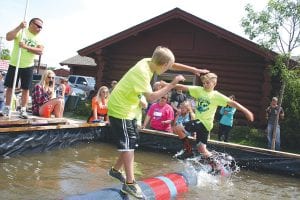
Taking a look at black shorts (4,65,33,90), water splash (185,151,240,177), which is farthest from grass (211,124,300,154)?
black shorts (4,65,33,90)

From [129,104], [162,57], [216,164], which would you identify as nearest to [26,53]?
[129,104]

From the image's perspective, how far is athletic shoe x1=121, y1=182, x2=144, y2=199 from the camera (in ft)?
16.3

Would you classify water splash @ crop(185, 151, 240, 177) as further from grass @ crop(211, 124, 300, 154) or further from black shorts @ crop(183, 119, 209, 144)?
grass @ crop(211, 124, 300, 154)

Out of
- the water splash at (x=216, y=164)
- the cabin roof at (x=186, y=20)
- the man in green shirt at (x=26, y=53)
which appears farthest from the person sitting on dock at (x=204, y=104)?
the cabin roof at (x=186, y=20)

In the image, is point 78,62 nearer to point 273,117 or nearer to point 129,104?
point 273,117

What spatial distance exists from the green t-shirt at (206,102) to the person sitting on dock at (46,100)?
328 cm

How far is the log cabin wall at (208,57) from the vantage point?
650 inches

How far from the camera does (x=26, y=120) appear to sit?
7922mm

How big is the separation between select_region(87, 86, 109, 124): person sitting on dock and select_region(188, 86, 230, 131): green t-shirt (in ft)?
13.4

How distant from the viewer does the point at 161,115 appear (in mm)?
11086

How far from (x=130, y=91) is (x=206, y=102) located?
280cm

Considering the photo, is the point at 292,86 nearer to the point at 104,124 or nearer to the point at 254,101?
the point at 254,101

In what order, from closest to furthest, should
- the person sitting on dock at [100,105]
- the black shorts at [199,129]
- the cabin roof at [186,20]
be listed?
the black shorts at [199,129]
the person sitting on dock at [100,105]
the cabin roof at [186,20]

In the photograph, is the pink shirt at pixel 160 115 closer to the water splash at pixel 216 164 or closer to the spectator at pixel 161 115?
the spectator at pixel 161 115
